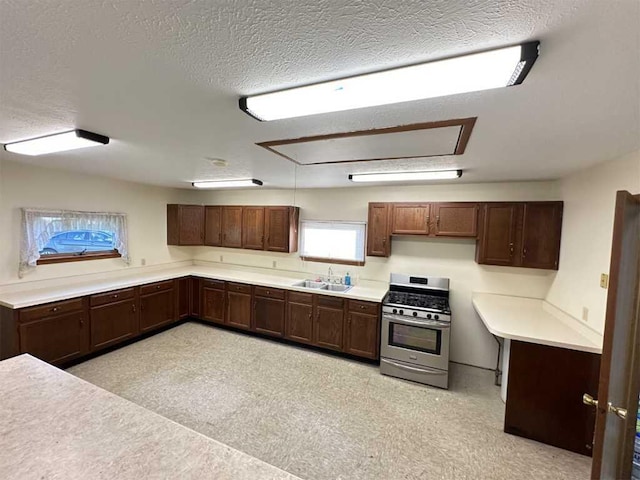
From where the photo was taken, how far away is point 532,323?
264 centimetres

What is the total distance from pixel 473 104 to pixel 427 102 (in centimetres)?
23

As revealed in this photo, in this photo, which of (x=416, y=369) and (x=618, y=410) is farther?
(x=416, y=369)

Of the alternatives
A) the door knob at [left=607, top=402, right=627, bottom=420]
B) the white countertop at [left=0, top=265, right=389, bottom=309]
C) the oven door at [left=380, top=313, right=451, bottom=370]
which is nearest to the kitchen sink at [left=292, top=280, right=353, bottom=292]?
the white countertop at [left=0, top=265, right=389, bottom=309]

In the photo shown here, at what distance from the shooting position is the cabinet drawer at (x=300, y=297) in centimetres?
386

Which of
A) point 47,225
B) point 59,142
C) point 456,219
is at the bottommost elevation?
point 47,225

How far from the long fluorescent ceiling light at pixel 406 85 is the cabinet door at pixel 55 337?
3502mm

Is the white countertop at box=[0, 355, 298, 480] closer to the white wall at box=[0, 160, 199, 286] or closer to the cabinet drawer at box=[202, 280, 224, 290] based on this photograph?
the white wall at box=[0, 160, 199, 286]

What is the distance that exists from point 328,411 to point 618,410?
6.82ft

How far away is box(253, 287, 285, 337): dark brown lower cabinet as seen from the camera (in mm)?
4059

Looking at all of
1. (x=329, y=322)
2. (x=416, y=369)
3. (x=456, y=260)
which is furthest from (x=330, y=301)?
(x=456, y=260)

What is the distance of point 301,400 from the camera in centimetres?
273

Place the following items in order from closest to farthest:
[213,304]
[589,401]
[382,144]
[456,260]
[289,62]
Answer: [289,62], [589,401], [382,144], [456,260], [213,304]

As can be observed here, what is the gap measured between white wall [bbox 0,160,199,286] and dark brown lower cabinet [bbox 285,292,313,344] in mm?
2748

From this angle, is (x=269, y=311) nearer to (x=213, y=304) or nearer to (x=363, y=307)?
(x=213, y=304)
